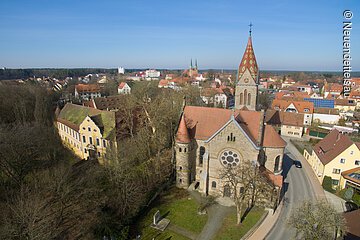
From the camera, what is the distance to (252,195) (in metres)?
32.9

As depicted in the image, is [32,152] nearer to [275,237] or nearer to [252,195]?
[252,195]

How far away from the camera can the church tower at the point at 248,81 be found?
45353mm

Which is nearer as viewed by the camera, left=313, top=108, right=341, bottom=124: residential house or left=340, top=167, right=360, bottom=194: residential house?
left=340, top=167, right=360, bottom=194: residential house

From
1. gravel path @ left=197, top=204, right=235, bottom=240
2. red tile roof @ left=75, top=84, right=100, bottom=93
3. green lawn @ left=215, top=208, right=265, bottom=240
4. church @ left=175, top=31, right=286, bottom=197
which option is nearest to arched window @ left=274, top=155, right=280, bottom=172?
church @ left=175, top=31, right=286, bottom=197

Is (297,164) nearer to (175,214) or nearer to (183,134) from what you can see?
(183,134)

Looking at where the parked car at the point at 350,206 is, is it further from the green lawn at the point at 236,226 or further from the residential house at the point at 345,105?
the residential house at the point at 345,105

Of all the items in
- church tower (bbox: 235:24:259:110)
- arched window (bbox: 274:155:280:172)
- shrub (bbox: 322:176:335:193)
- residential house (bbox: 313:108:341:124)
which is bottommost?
shrub (bbox: 322:176:335:193)

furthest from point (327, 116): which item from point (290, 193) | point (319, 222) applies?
point (319, 222)

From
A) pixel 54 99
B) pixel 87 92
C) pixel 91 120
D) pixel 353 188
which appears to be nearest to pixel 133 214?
pixel 91 120

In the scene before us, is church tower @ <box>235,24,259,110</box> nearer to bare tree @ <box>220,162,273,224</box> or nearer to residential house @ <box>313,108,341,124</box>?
bare tree @ <box>220,162,273,224</box>

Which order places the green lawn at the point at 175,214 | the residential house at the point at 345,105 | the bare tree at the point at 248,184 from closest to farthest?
the green lawn at the point at 175,214
the bare tree at the point at 248,184
the residential house at the point at 345,105

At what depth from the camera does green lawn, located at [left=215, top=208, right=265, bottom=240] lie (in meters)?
28.4

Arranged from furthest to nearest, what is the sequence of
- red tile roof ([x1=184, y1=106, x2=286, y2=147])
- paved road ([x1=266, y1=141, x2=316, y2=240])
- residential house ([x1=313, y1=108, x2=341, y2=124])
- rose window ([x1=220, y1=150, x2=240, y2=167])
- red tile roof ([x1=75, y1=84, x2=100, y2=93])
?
1. red tile roof ([x1=75, y1=84, x2=100, y2=93])
2. residential house ([x1=313, y1=108, x2=341, y2=124])
3. red tile roof ([x1=184, y1=106, x2=286, y2=147])
4. rose window ([x1=220, y1=150, x2=240, y2=167])
5. paved road ([x1=266, y1=141, x2=316, y2=240])

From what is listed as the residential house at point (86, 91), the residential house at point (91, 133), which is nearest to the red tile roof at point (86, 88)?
the residential house at point (86, 91)
